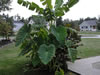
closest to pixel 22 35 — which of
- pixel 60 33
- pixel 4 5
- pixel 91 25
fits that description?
pixel 60 33

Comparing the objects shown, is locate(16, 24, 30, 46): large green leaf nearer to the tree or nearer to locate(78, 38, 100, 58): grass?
locate(78, 38, 100, 58): grass

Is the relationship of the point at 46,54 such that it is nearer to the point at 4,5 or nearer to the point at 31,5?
the point at 31,5

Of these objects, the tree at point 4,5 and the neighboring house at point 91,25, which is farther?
the neighboring house at point 91,25

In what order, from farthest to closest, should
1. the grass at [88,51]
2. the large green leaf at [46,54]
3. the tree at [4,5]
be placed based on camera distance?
1. the tree at [4,5]
2. the grass at [88,51]
3. the large green leaf at [46,54]

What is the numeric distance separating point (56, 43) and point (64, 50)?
1.60 feet

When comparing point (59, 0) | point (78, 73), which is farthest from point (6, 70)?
point (59, 0)

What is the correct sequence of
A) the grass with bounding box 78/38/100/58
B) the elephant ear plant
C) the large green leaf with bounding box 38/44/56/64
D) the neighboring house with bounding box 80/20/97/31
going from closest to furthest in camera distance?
1. the large green leaf with bounding box 38/44/56/64
2. the elephant ear plant
3. the grass with bounding box 78/38/100/58
4. the neighboring house with bounding box 80/20/97/31

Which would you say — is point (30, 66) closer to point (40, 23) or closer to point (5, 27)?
point (40, 23)

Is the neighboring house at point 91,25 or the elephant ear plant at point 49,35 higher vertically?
the neighboring house at point 91,25

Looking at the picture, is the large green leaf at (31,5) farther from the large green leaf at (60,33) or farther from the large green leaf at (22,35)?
the large green leaf at (60,33)

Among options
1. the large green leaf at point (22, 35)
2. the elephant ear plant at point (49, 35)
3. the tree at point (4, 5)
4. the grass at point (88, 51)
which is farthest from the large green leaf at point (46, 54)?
the tree at point (4, 5)

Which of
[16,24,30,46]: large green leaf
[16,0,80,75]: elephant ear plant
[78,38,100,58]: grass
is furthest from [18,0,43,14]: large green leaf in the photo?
[78,38,100,58]: grass

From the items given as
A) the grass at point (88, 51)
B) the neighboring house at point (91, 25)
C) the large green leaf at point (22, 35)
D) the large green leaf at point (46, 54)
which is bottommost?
the grass at point (88, 51)

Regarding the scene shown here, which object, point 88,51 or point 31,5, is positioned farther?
point 88,51
